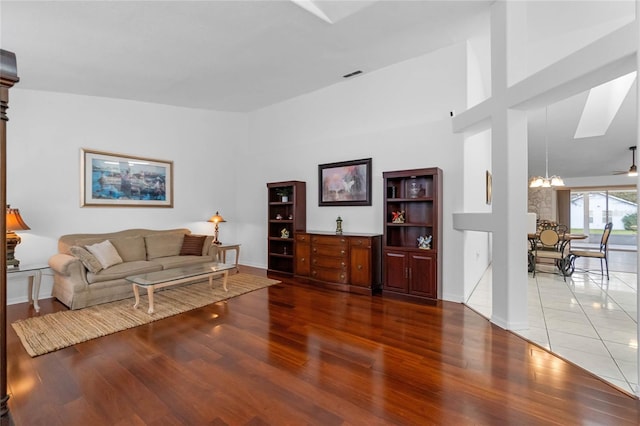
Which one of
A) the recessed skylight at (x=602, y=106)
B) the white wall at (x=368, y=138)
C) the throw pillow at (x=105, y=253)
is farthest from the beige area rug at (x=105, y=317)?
the recessed skylight at (x=602, y=106)

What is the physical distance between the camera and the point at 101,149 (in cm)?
513

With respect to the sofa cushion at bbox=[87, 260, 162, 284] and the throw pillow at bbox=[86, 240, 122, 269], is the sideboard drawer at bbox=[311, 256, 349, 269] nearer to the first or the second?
the sofa cushion at bbox=[87, 260, 162, 284]

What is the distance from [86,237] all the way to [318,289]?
3754mm

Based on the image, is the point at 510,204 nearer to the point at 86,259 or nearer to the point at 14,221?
the point at 86,259

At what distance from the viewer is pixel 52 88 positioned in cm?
453

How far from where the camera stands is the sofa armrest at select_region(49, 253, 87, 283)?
395cm

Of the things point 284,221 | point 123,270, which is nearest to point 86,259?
point 123,270

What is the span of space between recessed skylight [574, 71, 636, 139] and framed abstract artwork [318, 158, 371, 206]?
3954 millimetres

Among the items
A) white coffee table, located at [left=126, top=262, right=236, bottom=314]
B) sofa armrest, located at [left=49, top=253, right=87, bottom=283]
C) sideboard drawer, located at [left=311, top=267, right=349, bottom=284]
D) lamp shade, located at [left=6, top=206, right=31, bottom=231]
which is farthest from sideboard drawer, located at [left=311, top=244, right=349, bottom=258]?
lamp shade, located at [left=6, top=206, right=31, bottom=231]

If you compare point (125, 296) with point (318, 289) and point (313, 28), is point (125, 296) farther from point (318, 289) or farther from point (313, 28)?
point (313, 28)

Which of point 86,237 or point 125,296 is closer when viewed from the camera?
Answer: point 125,296

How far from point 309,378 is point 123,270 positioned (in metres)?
3.41

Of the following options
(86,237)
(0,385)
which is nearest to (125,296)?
(86,237)

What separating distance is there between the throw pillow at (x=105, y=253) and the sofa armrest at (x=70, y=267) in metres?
0.24
